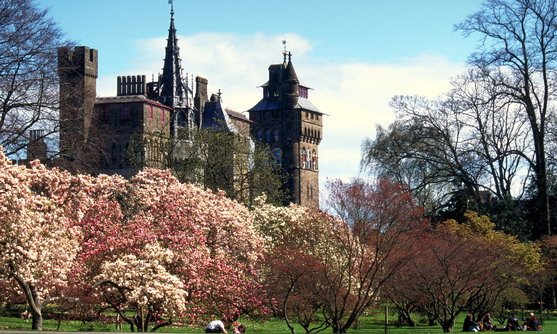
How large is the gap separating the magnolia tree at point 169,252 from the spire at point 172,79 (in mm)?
68909

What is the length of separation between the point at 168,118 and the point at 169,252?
7598 cm

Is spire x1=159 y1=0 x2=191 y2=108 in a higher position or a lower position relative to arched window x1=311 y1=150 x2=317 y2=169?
higher

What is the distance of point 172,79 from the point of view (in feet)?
378

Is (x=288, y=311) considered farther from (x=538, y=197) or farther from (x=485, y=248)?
(x=538, y=197)

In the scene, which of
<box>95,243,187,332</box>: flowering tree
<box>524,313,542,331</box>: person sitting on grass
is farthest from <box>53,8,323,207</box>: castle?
<box>524,313,542,331</box>: person sitting on grass

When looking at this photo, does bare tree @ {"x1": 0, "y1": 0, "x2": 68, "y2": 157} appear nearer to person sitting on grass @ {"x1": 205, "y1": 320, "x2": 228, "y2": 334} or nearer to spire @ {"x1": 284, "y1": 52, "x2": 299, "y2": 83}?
person sitting on grass @ {"x1": 205, "y1": 320, "x2": 228, "y2": 334}

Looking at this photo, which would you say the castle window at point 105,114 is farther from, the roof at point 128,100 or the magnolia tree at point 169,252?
the magnolia tree at point 169,252

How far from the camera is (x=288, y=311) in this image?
42188mm

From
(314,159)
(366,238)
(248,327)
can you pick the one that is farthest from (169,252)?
(314,159)

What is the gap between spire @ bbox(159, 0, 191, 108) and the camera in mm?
113319

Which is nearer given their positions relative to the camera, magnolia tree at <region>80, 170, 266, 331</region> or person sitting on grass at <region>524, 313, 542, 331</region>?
magnolia tree at <region>80, 170, 266, 331</region>

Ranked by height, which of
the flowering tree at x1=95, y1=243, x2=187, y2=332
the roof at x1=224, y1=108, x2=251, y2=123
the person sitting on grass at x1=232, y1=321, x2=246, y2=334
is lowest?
the person sitting on grass at x1=232, y1=321, x2=246, y2=334

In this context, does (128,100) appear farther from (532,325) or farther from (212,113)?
(532,325)

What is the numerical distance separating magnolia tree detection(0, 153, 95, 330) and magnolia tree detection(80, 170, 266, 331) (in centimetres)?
122
